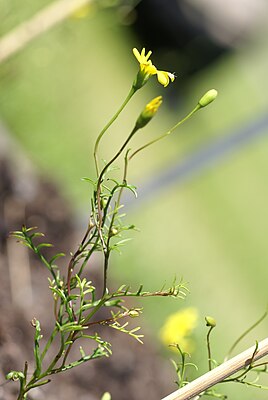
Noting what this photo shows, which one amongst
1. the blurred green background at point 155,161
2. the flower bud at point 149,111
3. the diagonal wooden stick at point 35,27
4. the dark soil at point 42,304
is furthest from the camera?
the blurred green background at point 155,161

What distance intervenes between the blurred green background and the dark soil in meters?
0.14

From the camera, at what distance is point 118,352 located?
176cm

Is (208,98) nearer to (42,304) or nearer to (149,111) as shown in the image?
(149,111)

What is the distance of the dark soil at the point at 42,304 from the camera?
149 centimetres

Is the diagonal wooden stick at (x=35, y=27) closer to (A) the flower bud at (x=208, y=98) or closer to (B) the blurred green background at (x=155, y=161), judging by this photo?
(B) the blurred green background at (x=155, y=161)

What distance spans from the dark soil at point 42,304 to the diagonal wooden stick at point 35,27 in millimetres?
306

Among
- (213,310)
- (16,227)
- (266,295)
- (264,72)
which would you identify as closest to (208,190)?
(266,295)

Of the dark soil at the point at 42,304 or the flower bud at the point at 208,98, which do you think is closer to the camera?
the flower bud at the point at 208,98

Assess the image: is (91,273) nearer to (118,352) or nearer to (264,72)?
(118,352)

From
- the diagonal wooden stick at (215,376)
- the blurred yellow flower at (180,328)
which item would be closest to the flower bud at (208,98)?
the diagonal wooden stick at (215,376)

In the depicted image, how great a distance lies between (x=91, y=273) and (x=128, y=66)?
128cm

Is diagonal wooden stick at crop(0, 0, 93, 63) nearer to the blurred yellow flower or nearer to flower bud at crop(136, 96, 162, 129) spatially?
the blurred yellow flower

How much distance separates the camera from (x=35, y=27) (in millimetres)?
1832

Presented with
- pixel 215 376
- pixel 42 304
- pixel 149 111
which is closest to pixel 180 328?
pixel 42 304
